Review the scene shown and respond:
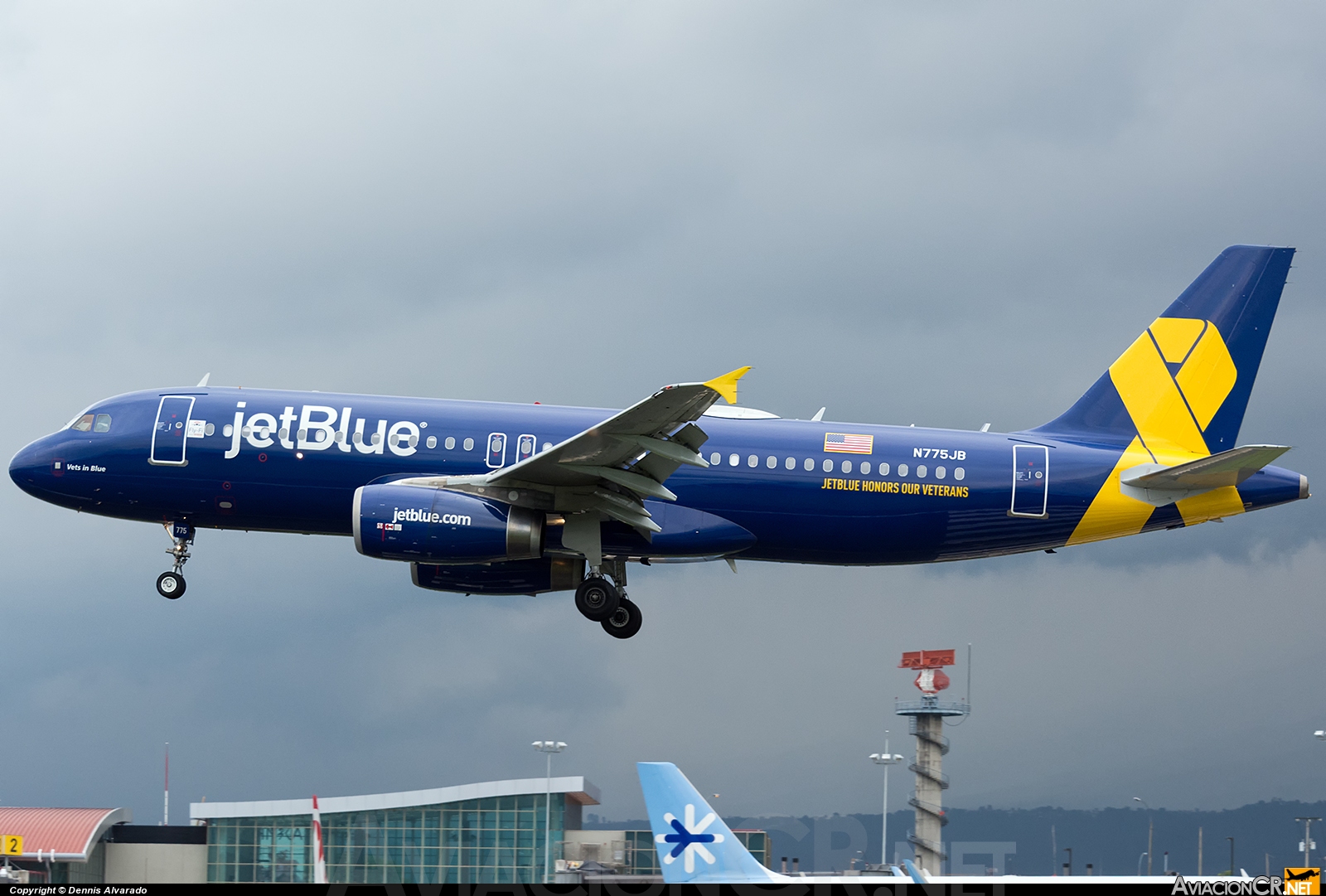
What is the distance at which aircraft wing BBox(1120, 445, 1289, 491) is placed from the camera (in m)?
29.9

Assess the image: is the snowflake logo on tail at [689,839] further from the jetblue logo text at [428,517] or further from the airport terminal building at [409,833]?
the airport terminal building at [409,833]

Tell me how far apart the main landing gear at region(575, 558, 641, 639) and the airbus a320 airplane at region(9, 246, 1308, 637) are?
0.04 m

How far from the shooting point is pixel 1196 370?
34.4 m

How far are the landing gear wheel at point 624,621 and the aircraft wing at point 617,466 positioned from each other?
2283 millimetres

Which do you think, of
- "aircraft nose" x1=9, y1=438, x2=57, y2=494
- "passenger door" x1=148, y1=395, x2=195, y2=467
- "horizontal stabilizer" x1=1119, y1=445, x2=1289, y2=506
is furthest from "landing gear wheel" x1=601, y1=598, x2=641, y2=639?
"aircraft nose" x1=9, y1=438, x2=57, y2=494

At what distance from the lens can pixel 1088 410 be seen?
1337 inches

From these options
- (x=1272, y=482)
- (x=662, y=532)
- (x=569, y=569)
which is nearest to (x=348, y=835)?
(x=569, y=569)

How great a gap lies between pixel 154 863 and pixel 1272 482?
33346 mm

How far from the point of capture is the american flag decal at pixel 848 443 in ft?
104

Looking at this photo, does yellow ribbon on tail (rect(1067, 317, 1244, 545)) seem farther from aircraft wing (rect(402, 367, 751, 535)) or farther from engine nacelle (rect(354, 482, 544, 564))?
engine nacelle (rect(354, 482, 544, 564))

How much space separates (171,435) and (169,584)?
3.77 meters

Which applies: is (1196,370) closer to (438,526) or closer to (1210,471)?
(1210,471)

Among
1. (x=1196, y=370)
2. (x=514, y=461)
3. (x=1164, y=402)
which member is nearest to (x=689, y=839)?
(x=514, y=461)

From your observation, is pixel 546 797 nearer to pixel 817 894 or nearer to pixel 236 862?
pixel 236 862
